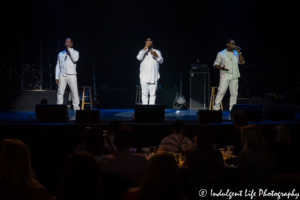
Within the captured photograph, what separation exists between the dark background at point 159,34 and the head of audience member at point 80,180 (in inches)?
364

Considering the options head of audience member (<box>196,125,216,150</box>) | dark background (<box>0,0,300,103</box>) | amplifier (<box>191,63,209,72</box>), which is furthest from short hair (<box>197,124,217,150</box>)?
dark background (<box>0,0,300,103</box>)

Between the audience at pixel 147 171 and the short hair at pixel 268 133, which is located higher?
the short hair at pixel 268 133

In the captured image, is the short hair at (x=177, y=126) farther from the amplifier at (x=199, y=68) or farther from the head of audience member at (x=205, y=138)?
the amplifier at (x=199, y=68)

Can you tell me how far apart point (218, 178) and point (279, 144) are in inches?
66.7

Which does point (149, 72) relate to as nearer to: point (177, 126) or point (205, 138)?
point (177, 126)

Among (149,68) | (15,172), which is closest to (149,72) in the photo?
(149,68)

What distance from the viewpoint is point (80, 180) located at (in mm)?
1696

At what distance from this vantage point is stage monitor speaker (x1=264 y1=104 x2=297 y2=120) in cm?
680

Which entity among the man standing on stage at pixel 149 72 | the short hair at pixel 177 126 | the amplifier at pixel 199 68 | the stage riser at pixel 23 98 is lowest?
the short hair at pixel 177 126

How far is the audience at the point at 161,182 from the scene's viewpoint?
1636 mm

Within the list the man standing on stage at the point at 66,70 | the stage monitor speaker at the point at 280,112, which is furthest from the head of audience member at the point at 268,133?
the man standing on stage at the point at 66,70

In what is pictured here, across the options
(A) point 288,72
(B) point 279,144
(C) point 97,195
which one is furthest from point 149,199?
(A) point 288,72

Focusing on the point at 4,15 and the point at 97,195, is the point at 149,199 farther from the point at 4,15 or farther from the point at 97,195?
the point at 4,15

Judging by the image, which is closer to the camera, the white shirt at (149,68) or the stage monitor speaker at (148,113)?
the stage monitor speaker at (148,113)
